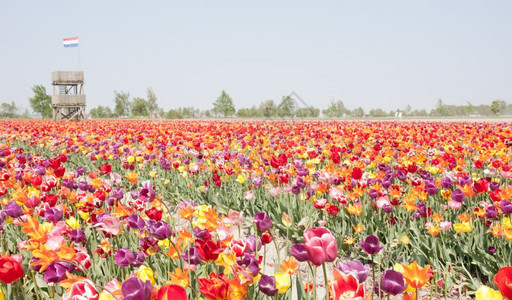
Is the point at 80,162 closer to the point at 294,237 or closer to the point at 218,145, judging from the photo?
the point at 218,145

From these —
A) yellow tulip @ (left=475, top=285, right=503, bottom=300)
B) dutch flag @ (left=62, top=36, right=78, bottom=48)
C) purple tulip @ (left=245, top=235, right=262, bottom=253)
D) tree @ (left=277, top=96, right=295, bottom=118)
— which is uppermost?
dutch flag @ (left=62, top=36, right=78, bottom=48)

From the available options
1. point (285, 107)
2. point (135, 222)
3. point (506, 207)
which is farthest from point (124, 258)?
point (285, 107)

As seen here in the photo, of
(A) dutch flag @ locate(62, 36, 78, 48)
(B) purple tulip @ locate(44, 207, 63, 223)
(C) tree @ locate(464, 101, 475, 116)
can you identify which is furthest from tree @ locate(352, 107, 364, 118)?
(B) purple tulip @ locate(44, 207, 63, 223)

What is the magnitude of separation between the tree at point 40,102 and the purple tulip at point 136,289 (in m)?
82.9

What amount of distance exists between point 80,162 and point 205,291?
822 centimetres

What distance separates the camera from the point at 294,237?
4113 millimetres

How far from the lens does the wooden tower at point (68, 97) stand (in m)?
31.4

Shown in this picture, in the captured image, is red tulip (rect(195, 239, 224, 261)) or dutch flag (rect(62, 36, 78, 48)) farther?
dutch flag (rect(62, 36, 78, 48))

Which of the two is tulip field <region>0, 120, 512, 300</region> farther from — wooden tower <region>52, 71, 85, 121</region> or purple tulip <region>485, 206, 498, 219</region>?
wooden tower <region>52, 71, 85, 121</region>

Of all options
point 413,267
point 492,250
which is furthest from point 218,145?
point 413,267

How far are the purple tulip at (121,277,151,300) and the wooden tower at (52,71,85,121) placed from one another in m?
33.7

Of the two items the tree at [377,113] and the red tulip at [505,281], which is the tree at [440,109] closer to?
the tree at [377,113]

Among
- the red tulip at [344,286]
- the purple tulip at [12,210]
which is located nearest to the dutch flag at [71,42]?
the purple tulip at [12,210]

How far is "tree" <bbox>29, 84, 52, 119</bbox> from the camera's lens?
73.0m
